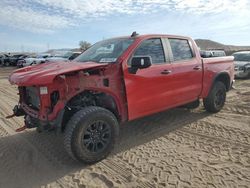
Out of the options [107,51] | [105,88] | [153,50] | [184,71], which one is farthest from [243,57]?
[105,88]

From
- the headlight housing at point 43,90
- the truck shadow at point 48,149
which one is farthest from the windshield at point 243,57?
the headlight housing at point 43,90

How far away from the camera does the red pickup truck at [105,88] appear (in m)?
3.95

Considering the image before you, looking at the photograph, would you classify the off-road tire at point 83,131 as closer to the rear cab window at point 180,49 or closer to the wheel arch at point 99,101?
the wheel arch at point 99,101

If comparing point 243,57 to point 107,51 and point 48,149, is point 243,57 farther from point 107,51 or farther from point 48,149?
point 48,149

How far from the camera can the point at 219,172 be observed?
378cm

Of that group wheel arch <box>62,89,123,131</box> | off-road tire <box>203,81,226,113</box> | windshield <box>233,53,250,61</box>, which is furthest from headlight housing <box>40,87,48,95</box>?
windshield <box>233,53,250,61</box>

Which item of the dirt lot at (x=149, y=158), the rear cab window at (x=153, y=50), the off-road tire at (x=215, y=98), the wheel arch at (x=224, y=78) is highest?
the rear cab window at (x=153, y=50)

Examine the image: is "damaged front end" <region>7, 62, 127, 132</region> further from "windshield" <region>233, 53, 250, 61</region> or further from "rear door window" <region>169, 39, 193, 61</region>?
"windshield" <region>233, 53, 250, 61</region>

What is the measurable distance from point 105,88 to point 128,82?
423 millimetres

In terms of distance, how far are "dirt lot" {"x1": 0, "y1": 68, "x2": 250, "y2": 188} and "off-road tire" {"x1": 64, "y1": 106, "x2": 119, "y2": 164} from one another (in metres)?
0.15

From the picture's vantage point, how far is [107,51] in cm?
496

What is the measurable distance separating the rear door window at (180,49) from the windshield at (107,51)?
107 centimetres

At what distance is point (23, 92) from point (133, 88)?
1.93 m

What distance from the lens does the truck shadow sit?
3.85m
